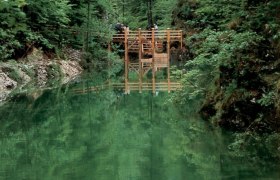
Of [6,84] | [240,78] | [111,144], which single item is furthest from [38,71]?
[240,78]

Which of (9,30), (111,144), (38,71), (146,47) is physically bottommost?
(111,144)

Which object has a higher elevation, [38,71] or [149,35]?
[149,35]

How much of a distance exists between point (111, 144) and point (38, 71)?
1665 centimetres

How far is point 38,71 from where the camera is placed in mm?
28625

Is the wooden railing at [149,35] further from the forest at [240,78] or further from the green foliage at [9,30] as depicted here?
the forest at [240,78]

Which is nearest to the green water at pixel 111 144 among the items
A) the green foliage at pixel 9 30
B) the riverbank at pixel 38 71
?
the riverbank at pixel 38 71

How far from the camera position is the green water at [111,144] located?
9844mm

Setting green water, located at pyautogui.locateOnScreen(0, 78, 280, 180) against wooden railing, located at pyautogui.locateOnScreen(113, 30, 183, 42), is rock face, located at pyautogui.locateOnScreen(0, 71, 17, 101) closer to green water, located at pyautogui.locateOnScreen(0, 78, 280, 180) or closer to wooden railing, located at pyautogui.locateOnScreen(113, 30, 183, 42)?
green water, located at pyautogui.locateOnScreen(0, 78, 280, 180)

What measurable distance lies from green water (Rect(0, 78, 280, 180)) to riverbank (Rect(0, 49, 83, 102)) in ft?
13.8

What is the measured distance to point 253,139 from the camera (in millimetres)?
11539

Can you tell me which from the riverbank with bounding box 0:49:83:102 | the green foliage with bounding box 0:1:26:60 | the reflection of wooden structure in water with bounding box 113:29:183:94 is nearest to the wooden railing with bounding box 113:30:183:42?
the reflection of wooden structure in water with bounding box 113:29:183:94

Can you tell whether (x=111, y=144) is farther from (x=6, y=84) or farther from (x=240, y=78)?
(x=6, y=84)

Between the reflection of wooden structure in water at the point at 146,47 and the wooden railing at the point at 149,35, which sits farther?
the wooden railing at the point at 149,35

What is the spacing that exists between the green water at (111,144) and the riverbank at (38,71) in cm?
419
